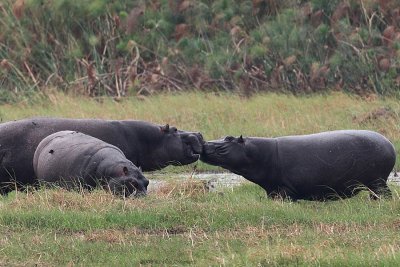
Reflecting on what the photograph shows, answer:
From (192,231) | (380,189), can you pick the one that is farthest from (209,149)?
(192,231)

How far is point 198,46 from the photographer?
65.0 feet

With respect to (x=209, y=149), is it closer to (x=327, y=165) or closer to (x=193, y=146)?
(x=193, y=146)

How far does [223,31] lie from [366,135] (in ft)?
33.8

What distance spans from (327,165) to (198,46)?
402 inches

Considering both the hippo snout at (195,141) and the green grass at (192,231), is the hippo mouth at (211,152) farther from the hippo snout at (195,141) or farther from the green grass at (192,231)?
the green grass at (192,231)

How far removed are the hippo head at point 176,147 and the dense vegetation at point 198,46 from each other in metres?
6.81

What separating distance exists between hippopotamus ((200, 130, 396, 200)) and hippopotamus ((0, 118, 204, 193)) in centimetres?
95

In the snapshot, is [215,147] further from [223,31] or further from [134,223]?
[223,31]

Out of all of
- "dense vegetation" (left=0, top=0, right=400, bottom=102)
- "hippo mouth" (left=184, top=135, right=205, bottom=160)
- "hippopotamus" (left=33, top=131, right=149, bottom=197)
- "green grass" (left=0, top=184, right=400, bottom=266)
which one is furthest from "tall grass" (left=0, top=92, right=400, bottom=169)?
"green grass" (left=0, top=184, right=400, bottom=266)

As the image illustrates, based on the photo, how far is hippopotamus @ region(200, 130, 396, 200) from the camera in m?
9.83

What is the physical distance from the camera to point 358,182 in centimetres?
988

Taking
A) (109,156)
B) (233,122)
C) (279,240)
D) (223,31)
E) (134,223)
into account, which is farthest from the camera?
(223,31)

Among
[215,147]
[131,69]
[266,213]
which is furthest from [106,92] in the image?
[266,213]

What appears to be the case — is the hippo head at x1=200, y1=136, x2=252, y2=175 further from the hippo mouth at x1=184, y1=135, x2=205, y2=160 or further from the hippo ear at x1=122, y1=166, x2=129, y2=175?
the hippo ear at x1=122, y1=166, x2=129, y2=175
